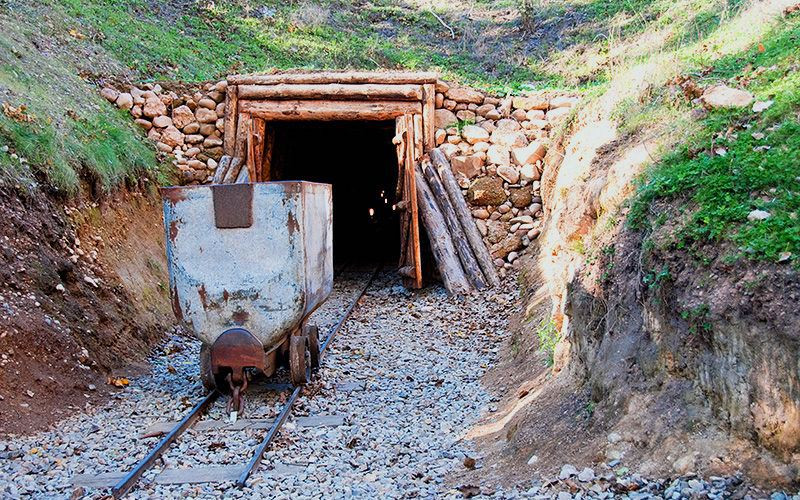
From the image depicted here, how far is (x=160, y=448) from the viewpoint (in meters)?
5.60

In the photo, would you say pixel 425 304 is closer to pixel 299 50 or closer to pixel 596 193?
pixel 596 193

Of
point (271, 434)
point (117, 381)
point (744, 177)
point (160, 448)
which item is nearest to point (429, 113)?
point (117, 381)

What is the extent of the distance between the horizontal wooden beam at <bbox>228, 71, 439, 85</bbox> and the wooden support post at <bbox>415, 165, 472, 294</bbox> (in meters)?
1.61

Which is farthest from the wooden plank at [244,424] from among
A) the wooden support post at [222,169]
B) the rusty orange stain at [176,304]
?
the wooden support post at [222,169]

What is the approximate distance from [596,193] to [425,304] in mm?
A: 5102

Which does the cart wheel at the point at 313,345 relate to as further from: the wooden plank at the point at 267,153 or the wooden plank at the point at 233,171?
the wooden plank at the point at 267,153

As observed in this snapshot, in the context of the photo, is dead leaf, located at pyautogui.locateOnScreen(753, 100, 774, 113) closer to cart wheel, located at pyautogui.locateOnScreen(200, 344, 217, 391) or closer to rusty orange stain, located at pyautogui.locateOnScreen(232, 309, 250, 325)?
rusty orange stain, located at pyautogui.locateOnScreen(232, 309, 250, 325)

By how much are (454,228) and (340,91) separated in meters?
3.18

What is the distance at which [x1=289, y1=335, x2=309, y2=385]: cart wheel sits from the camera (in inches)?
285

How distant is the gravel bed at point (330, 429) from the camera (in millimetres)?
5062

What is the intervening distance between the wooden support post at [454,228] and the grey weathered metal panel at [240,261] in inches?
197

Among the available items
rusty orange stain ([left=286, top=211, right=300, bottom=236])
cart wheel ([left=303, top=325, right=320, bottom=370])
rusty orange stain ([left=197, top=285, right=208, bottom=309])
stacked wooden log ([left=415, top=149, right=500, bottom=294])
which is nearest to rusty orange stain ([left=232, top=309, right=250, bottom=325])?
rusty orange stain ([left=197, top=285, right=208, bottom=309])

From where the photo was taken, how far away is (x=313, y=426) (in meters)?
6.39

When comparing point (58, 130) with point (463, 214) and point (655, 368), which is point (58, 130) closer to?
point (463, 214)
